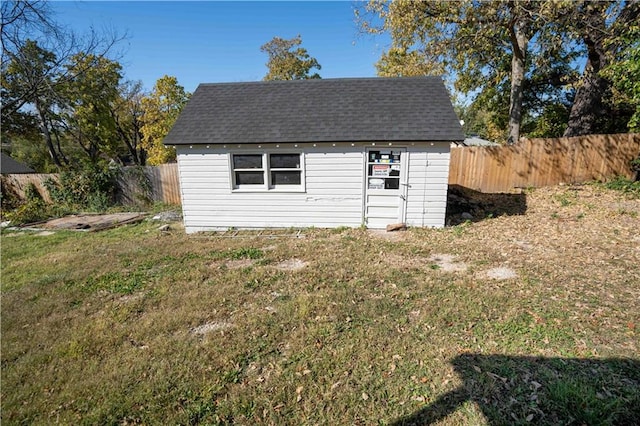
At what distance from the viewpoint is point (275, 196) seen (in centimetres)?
849

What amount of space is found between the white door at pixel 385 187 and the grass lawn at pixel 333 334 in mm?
1340

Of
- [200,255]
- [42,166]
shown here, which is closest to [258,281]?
[200,255]

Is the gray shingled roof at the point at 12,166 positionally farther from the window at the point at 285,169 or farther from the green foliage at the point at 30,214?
the window at the point at 285,169

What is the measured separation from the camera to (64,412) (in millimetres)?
2867

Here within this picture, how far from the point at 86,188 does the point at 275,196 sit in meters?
9.76

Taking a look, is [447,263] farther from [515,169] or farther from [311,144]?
Answer: [515,169]

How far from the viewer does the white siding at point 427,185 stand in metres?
7.63

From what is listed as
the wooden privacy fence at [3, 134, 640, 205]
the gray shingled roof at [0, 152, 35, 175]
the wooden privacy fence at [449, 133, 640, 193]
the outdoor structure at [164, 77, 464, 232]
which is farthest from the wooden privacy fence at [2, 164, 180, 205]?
the gray shingled roof at [0, 152, 35, 175]

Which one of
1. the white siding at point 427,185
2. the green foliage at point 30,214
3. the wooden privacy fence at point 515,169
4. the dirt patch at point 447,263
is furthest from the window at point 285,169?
the green foliage at point 30,214

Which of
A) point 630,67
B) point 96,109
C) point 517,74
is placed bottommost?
point 630,67

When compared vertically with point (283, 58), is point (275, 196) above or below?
below

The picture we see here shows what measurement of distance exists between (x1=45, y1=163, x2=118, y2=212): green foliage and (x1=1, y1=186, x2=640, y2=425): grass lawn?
628 centimetres

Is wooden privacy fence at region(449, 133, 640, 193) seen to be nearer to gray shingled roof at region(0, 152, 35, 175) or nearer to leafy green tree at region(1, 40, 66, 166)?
leafy green tree at region(1, 40, 66, 166)

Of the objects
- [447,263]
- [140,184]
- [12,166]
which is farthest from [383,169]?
[12,166]
